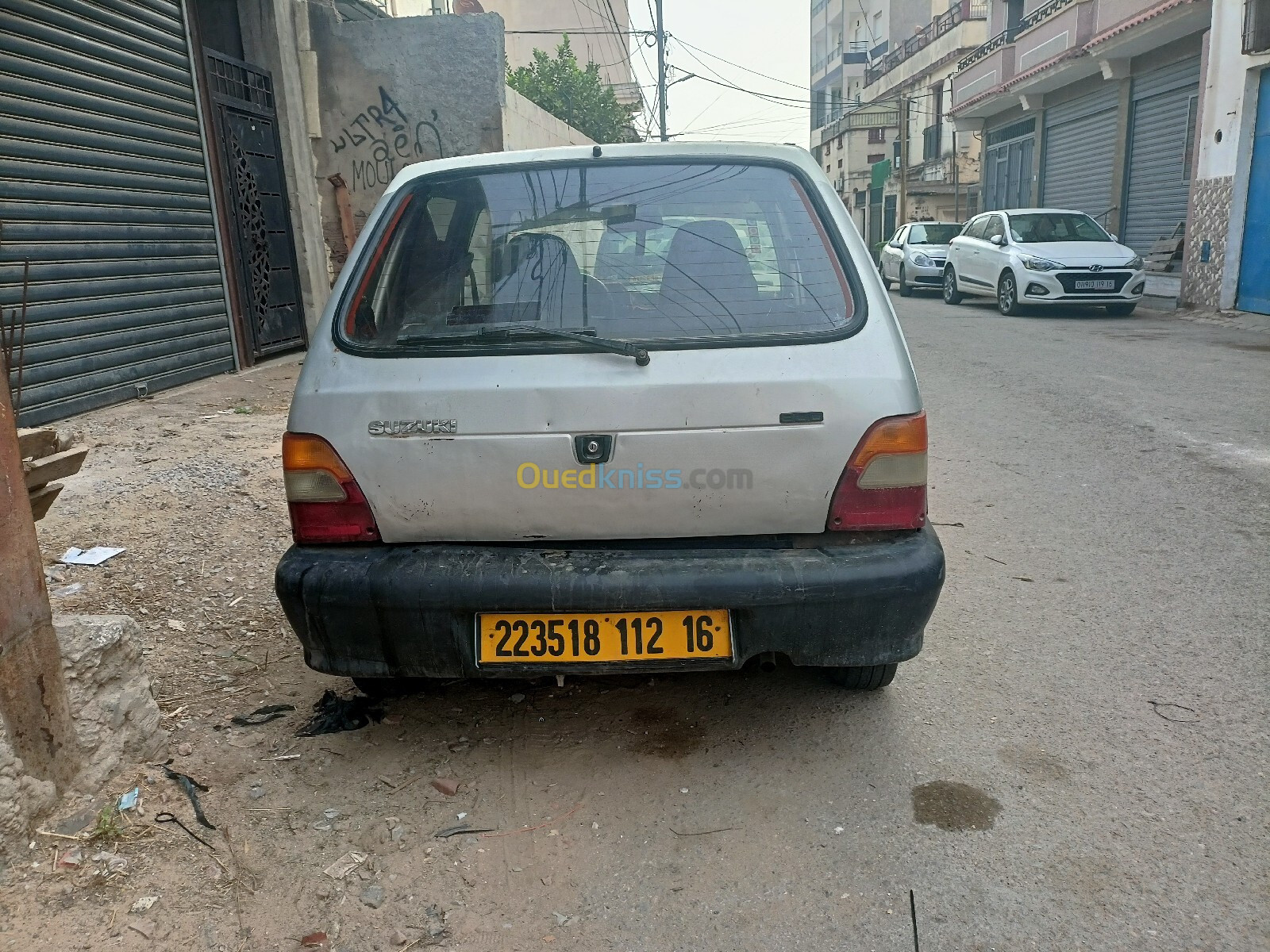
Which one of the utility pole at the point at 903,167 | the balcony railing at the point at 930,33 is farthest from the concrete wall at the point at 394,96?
the utility pole at the point at 903,167

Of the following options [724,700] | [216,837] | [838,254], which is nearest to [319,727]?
[216,837]

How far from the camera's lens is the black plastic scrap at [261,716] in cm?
294

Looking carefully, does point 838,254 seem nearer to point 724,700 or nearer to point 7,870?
point 724,700

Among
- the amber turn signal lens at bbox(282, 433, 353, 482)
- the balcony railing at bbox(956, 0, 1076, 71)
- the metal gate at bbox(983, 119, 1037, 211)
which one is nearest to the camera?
the amber turn signal lens at bbox(282, 433, 353, 482)

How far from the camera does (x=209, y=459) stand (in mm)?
5734

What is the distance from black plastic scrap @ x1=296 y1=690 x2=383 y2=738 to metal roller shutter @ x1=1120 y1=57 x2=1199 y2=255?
1756cm

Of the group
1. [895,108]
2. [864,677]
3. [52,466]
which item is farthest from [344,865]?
[895,108]

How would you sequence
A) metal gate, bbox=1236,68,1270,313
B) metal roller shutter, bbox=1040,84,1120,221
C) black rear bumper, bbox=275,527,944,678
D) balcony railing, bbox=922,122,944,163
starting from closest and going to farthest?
black rear bumper, bbox=275,527,944,678
metal gate, bbox=1236,68,1270,313
metal roller shutter, bbox=1040,84,1120,221
balcony railing, bbox=922,122,944,163

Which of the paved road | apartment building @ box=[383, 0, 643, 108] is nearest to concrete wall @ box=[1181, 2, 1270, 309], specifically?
the paved road

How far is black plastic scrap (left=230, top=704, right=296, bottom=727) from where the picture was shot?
9.65ft

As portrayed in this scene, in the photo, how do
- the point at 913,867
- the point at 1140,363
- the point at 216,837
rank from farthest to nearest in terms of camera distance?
the point at 1140,363
the point at 216,837
the point at 913,867

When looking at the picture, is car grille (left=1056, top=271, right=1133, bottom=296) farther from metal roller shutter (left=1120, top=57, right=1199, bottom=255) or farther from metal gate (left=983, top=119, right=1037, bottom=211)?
metal gate (left=983, top=119, right=1037, bottom=211)

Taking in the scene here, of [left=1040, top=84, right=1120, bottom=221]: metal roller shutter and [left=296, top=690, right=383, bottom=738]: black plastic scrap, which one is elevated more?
[left=1040, top=84, right=1120, bottom=221]: metal roller shutter

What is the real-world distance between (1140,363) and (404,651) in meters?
8.83
